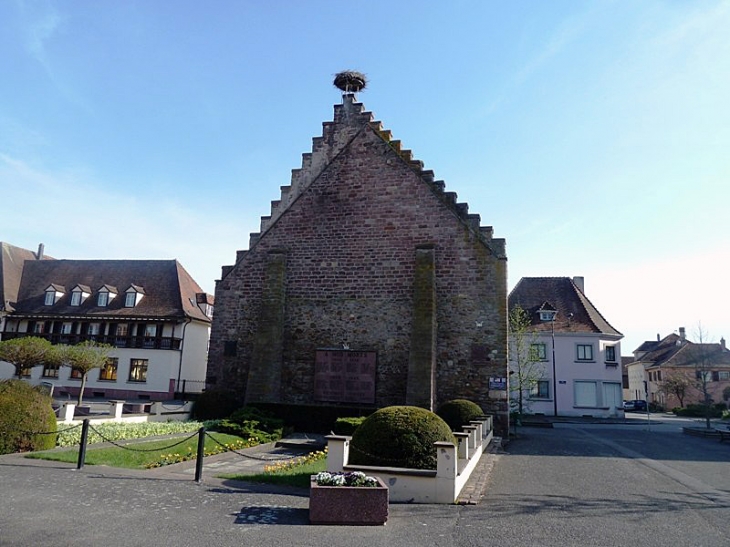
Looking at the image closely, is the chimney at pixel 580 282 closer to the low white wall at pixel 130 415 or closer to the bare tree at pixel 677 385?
the bare tree at pixel 677 385

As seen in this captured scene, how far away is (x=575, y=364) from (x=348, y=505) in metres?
36.5

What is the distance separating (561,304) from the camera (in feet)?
138

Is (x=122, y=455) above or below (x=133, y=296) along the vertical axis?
below

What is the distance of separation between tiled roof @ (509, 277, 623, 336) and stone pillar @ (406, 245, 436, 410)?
22.8 metres

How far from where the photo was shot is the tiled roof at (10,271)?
39.1 metres

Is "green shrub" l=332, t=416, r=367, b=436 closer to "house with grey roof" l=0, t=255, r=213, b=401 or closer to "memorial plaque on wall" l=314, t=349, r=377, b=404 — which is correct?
"memorial plaque on wall" l=314, t=349, r=377, b=404

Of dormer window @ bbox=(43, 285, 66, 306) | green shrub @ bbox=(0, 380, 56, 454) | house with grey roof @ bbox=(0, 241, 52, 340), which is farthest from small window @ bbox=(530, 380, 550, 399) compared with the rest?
house with grey roof @ bbox=(0, 241, 52, 340)

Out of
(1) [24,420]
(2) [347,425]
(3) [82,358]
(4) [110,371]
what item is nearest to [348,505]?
(2) [347,425]

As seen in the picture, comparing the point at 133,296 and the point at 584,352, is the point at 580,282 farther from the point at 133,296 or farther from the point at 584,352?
the point at 133,296

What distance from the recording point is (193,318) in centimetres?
3662

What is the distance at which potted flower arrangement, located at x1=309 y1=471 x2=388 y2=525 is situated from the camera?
7703mm

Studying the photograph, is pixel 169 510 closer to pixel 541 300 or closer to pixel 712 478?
pixel 712 478

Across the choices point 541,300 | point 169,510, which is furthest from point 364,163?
point 541,300

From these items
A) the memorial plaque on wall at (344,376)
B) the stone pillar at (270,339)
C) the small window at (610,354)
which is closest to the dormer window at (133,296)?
the stone pillar at (270,339)
